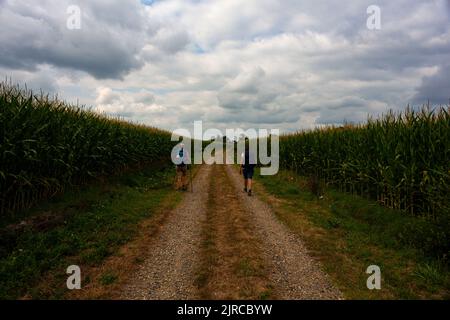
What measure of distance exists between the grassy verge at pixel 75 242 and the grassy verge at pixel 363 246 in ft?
14.4

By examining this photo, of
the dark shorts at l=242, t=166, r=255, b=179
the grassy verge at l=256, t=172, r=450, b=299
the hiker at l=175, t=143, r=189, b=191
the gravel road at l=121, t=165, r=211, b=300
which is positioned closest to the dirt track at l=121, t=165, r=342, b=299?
the gravel road at l=121, t=165, r=211, b=300

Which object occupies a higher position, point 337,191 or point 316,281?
point 337,191

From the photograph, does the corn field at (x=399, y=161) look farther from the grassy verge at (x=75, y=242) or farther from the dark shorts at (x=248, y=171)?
the grassy verge at (x=75, y=242)

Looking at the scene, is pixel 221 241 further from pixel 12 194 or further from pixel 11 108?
pixel 11 108

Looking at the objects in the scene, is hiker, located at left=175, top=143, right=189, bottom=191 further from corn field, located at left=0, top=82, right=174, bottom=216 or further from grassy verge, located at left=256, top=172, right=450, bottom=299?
grassy verge, located at left=256, top=172, right=450, bottom=299

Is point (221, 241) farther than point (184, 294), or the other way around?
point (221, 241)

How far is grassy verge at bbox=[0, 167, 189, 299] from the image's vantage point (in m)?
5.36

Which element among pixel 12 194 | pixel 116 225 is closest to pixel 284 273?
pixel 116 225

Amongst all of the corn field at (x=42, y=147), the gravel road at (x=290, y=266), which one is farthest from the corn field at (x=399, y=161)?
the corn field at (x=42, y=147)

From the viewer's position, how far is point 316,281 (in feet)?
18.0

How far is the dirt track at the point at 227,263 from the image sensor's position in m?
5.07

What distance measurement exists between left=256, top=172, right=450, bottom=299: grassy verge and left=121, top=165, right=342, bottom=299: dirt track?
45 centimetres

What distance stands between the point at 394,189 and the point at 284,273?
531 centimetres
